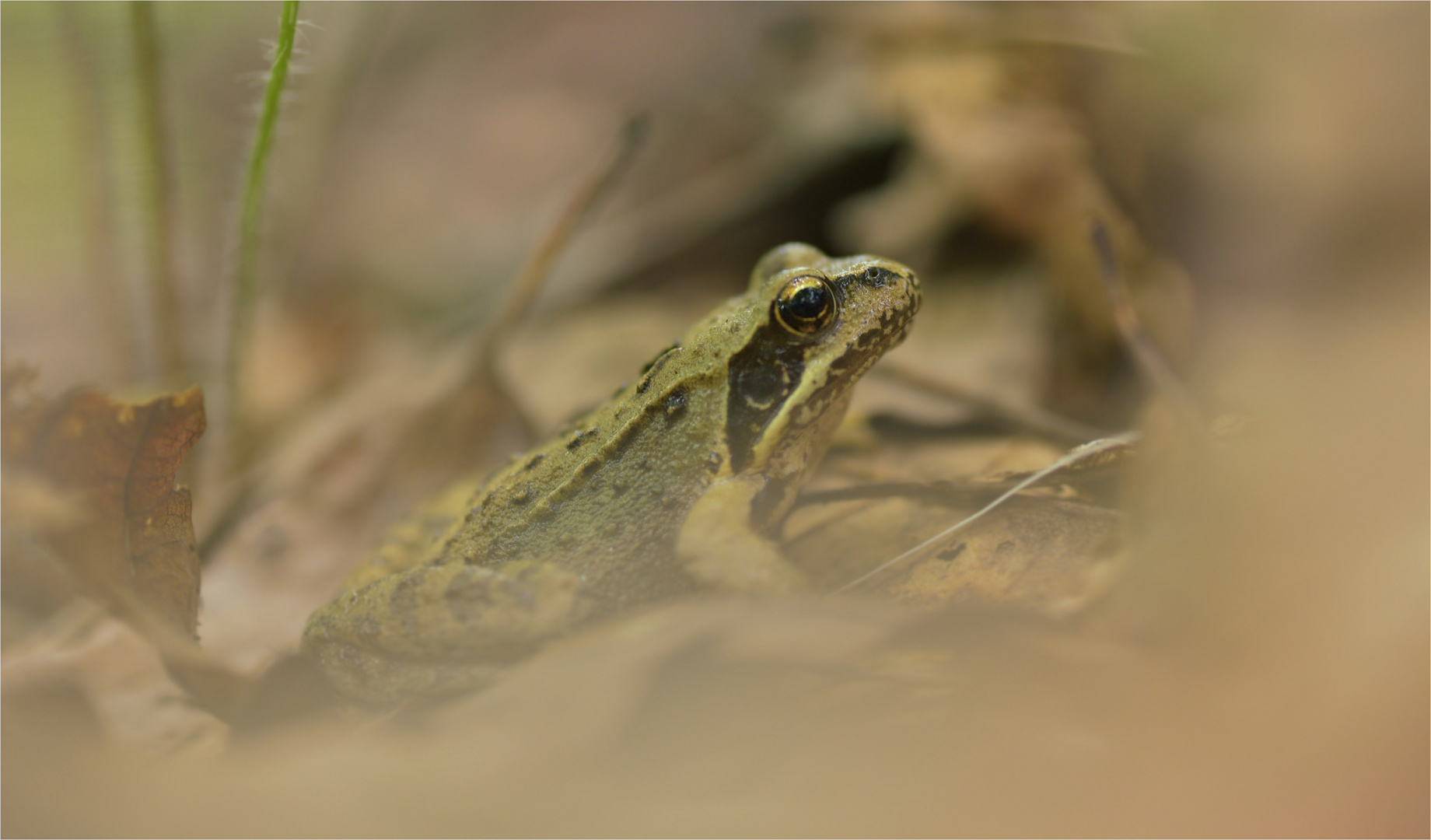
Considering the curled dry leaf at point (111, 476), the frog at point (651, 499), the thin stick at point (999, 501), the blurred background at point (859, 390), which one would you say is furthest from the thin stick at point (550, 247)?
the thin stick at point (999, 501)

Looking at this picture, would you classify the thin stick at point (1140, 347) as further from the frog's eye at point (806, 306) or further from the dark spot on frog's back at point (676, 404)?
the dark spot on frog's back at point (676, 404)

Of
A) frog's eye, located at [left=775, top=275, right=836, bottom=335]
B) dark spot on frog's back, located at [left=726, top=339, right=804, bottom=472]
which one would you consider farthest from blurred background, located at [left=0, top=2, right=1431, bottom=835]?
frog's eye, located at [left=775, top=275, right=836, bottom=335]

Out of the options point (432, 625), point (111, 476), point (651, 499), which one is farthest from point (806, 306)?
point (111, 476)

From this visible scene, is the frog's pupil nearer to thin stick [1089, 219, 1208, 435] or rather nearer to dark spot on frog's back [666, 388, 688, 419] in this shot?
dark spot on frog's back [666, 388, 688, 419]

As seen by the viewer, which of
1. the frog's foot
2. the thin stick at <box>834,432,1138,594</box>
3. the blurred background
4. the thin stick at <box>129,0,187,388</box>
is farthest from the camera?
the thin stick at <box>129,0,187,388</box>

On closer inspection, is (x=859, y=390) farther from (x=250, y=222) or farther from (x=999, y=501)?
(x=250, y=222)

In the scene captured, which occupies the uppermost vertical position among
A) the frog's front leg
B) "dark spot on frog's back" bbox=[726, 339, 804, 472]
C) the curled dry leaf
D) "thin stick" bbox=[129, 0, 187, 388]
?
"thin stick" bbox=[129, 0, 187, 388]
